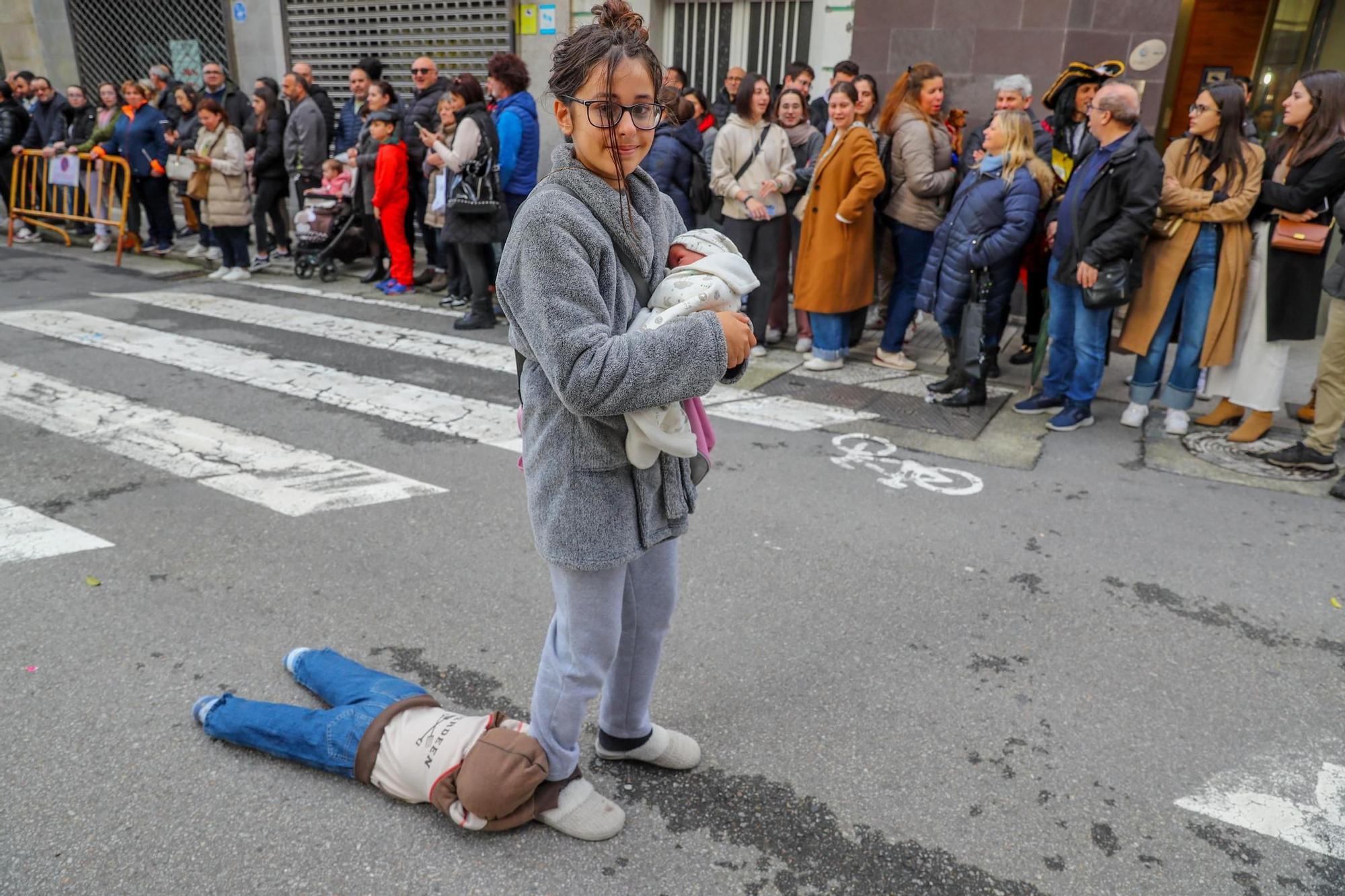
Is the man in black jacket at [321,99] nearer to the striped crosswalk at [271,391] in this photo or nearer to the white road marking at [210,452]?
the striped crosswalk at [271,391]

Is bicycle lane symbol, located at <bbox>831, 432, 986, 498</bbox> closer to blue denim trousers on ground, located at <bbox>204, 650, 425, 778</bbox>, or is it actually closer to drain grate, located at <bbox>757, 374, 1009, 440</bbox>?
drain grate, located at <bbox>757, 374, 1009, 440</bbox>

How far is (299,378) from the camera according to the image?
6.61 meters

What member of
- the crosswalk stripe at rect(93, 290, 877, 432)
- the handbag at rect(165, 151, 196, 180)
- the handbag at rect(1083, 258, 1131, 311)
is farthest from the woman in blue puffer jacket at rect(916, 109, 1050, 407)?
the handbag at rect(165, 151, 196, 180)

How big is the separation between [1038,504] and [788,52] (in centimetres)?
717

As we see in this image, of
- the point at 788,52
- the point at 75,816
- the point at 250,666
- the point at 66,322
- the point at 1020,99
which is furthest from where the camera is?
the point at 788,52

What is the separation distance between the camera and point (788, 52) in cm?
1032

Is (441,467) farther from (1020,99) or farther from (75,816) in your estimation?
(1020,99)

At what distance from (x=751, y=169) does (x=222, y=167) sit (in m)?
5.82

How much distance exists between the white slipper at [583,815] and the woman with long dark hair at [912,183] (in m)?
5.20

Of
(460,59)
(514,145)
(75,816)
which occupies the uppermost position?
(460,59)

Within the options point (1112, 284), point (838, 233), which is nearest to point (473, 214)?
point (838, 233)

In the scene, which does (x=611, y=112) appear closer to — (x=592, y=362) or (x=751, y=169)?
(x=592, y=362)

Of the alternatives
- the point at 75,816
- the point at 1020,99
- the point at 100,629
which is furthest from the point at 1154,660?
the point at 1020,99

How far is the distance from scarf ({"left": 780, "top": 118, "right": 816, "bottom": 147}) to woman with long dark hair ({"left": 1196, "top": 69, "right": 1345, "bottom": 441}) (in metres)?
3.20
